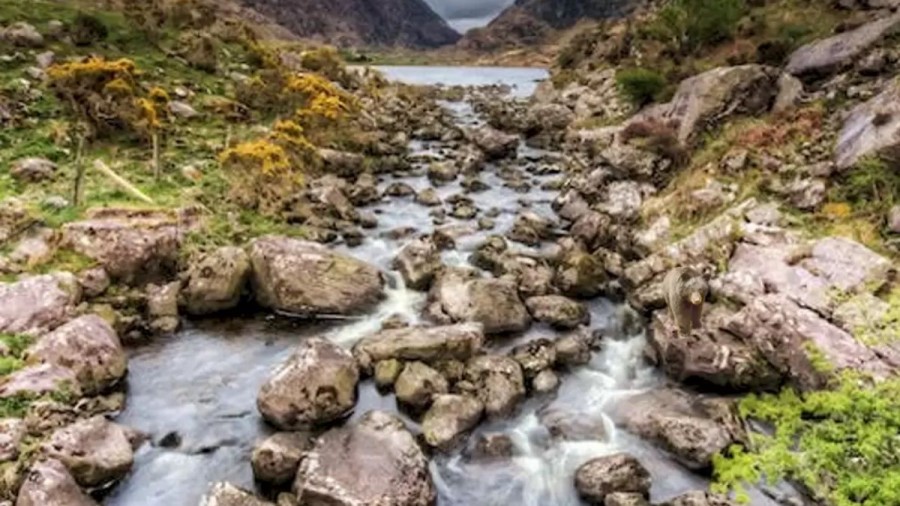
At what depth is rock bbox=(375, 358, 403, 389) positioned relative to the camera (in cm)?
1917

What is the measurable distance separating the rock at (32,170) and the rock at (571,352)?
22557mm

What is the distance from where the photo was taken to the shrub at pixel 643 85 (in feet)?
146

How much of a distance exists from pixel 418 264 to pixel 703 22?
3700 centimetres

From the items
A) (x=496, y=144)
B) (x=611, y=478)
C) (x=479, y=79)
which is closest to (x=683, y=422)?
(x=611, y=478)

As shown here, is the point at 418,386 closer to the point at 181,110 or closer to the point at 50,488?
the point at 50,488

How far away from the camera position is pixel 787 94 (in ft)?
111

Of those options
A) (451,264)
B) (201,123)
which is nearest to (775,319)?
(451,264)

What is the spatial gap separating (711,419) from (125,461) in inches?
562

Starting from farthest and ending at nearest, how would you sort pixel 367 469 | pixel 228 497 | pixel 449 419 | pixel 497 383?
pixel 497 383, pixel 449 419, pixel 367 469, pixel 228 497

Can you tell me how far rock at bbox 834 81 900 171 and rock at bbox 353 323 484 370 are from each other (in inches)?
627

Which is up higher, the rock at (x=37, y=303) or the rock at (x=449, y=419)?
the rock at (x=37, y=303)

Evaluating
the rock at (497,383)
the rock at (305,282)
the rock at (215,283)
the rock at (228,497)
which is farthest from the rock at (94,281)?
the rock at (497,383)

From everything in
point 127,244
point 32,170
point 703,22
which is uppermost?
point 703,22

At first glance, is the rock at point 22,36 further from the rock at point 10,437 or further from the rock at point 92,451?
the rock at point 92,451
